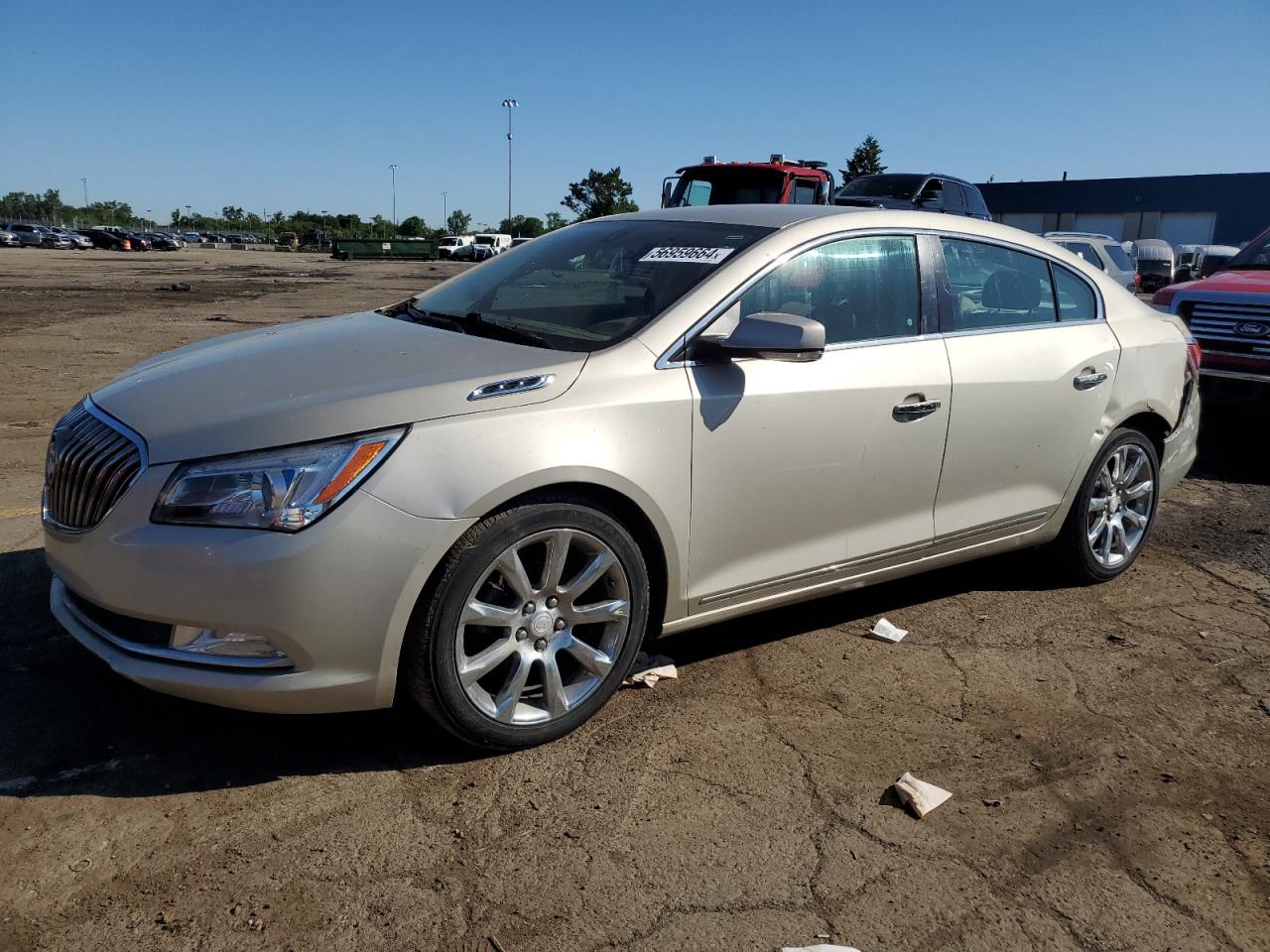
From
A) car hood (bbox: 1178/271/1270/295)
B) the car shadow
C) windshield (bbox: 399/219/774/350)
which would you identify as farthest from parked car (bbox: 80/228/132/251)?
the car shadow

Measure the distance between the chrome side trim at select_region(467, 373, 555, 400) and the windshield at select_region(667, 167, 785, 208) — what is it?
38.1 ft

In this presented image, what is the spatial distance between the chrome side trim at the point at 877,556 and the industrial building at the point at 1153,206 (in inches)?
2175

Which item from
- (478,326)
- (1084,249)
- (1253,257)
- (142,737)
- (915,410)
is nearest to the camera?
(142,737)

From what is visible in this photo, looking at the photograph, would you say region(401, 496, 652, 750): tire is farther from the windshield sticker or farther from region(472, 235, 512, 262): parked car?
region(472, 235, 512, 262): parked car

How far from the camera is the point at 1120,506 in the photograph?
4.92m

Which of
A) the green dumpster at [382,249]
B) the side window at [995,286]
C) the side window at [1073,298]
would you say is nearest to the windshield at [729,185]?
the side window at [1073,298]

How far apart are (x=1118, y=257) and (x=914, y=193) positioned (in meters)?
3.17

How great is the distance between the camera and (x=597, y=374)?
318 cm

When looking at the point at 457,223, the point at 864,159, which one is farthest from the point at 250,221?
the point at 864,159

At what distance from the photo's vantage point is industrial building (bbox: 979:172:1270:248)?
5359 cm

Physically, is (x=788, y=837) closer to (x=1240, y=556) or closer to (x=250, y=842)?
(x=250, y=842)

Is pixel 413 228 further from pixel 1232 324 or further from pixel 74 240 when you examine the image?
pixel 1232 324

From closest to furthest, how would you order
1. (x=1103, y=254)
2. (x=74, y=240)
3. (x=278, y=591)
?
(x=278, y=591)
(x=1103, y=254)
(x=74, y=240)

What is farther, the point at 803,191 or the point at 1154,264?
the point at 1154,264
